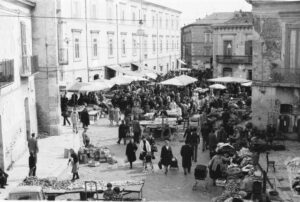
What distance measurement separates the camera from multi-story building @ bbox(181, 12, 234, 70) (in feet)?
180

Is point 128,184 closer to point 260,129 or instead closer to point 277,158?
point 277,158

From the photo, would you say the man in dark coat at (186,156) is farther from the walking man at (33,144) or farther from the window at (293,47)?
the window at (293,47)

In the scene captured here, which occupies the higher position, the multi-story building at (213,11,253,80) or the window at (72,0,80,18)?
the window at (72,0,80,18)

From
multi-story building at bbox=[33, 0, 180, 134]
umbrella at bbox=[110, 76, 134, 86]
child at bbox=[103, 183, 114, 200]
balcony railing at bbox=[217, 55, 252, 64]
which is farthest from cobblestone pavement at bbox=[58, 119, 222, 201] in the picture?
balcony railing at bbox=[217, 55, 252, 64]

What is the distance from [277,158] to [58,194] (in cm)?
922

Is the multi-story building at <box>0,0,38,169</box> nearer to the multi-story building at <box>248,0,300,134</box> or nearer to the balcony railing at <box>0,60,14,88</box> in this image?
the balcony railing at <box>0,60,14,88</box>

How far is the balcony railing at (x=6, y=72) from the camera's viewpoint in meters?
15.7

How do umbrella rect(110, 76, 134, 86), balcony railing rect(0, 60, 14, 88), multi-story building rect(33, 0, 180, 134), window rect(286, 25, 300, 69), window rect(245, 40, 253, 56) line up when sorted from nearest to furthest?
balcony railing rect(0, 60, 14, 88)
window rect(286, 25, 300, 69)
multi-story building rect(33, 0, 180, 134)
umbrella rect(110, 76, 134, 86)
window rect(245, 40, 253, 56)

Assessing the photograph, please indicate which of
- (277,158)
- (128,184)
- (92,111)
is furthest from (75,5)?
(128,184)

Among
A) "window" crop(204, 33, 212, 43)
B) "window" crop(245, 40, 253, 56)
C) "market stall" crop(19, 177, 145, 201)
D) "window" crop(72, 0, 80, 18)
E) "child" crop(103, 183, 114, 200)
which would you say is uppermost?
"window" crop(72, 0, 80, 18)

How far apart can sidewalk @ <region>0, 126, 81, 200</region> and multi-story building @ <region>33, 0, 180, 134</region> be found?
5.75ft

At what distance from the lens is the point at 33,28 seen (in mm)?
21688

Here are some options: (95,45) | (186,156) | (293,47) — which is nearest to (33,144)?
(186,156)

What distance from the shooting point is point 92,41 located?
1362 inches
